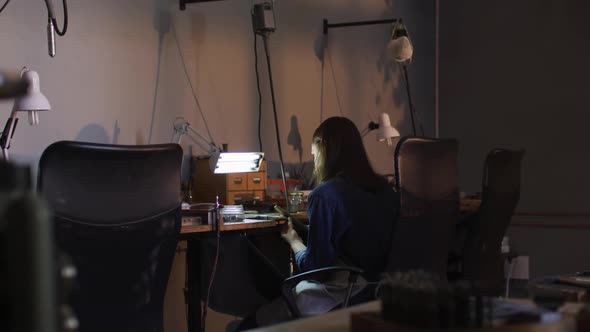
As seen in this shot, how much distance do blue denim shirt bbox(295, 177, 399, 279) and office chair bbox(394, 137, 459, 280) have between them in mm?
49

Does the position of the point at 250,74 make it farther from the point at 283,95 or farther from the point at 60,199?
the point at 60,199

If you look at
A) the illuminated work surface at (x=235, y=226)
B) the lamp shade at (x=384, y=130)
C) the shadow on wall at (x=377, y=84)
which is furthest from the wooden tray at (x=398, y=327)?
the shadow on wall at (x=377, y=84)

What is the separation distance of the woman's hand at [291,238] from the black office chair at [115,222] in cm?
96

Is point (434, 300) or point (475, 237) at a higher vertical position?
point (434, 300)

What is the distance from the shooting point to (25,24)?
2910mm

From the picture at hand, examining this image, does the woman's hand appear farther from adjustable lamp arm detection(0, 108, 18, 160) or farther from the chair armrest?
adjustable lamp arm detection(0, 108, 18, 160)

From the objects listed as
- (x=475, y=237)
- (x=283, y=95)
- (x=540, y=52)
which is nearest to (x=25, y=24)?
(x=283, y=95)

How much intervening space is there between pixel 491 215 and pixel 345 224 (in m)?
→ 0.98

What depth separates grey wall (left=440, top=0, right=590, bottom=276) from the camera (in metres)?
5.13

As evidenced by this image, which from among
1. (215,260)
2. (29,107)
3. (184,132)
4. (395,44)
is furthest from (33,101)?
(395,44)

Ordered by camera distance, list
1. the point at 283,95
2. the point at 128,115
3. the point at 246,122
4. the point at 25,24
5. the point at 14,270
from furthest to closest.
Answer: the point at 283,95 < the point at 246,122 < the point at 128,115 < the point at 25,24 < the point at 14,270

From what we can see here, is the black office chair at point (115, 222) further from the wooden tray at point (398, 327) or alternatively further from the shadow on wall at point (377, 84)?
the shadow on wall at point (377, 84)

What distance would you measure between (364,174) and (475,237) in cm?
87

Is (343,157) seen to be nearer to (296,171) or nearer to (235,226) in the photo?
(235,226)
